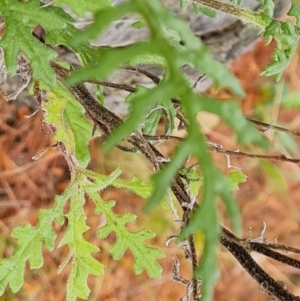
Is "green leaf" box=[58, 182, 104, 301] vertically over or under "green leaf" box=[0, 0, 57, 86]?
under

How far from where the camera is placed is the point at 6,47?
0.52 m

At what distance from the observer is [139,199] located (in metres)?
1.48

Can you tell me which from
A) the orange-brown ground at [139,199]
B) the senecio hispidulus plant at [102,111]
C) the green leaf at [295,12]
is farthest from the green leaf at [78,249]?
the orange-brown ground at [139,199]

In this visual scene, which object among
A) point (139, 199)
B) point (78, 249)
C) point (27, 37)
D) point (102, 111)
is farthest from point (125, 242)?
point (139, 199)

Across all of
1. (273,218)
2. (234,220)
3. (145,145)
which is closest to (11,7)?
(145,145)

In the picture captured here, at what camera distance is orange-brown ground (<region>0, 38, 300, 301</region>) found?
138 cm

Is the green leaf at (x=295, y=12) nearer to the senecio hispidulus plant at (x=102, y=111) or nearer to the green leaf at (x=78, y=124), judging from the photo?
the senecio hispidulus plant at (x=102, y=111)

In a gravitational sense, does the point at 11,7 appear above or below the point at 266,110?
above

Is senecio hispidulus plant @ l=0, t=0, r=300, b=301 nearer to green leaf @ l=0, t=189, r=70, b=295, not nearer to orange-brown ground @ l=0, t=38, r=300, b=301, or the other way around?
green leaf @ l=0, t=189, r=70, b=295

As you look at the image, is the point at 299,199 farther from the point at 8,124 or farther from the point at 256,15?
the point at 256,15

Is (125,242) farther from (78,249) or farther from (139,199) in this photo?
(139,199)

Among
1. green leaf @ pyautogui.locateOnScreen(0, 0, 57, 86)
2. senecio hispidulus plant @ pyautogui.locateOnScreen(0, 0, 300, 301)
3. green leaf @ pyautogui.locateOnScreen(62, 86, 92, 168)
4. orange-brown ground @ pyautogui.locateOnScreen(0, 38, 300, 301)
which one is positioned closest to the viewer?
senecio hispidulus plant @ pyautogui.locateOnScreen(0, 0, 300, 301)

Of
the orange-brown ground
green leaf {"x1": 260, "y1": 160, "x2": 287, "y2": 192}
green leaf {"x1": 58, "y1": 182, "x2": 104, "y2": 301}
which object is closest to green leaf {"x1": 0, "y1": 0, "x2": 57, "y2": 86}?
green leaf {"x1": 58, "y1": 182, "x2": 104, "y2": 301}

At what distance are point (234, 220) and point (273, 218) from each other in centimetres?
136
